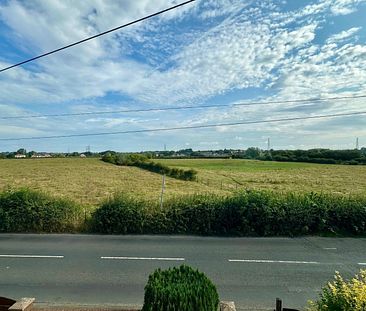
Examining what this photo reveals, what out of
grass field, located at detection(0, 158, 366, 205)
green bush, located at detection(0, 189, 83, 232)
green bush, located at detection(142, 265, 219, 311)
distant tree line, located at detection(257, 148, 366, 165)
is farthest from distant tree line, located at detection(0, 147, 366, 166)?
green bush, located at detection(142, 265, 219, 311)

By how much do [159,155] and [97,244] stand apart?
294 feet

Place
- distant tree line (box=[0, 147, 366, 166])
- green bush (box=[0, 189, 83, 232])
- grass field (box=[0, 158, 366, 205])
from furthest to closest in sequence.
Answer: distant tree line (box=[0, 147, 366, 166]) → grass field (box=[0, 158, 366, 205]) → green bush (box=[0, 189, 83, 232])

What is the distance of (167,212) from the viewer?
10.5m

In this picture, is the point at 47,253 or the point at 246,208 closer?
the point at 47,253

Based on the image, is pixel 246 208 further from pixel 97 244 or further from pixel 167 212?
pixel 97 244

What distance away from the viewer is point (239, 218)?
1040 centimetres

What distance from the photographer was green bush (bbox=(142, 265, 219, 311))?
2.90 m

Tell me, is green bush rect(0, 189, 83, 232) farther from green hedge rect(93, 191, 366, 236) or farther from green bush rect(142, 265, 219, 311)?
green bush rect(142, 265, 219, 311)

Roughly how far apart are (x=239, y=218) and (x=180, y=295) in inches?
307

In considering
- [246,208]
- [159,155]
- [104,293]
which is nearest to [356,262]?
[246,208]

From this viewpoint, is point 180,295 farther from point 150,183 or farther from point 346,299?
point 150,183

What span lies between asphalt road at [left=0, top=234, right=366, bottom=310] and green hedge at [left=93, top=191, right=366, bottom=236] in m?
0.56

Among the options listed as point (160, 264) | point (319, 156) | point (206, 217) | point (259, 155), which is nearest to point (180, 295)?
point (160, 264)

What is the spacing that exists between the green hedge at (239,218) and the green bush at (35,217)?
42.7 inches
